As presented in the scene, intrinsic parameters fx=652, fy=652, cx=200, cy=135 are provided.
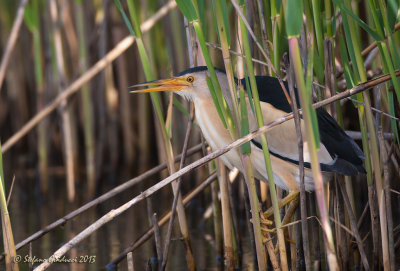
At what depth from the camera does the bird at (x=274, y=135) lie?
2.19 metres

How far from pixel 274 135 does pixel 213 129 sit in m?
0.22

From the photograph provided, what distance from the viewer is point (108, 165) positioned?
16.2 feet

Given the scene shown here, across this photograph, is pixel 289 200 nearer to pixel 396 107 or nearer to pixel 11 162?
pixel 396 107

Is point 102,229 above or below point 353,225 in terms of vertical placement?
below

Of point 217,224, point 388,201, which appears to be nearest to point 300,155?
point 388,201

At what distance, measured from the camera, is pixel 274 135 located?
2.32 m

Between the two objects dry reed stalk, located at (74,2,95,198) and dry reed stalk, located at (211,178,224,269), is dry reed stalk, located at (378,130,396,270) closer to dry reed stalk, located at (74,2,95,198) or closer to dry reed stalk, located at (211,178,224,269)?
dry reed stalk, located at (211,178,224,269)

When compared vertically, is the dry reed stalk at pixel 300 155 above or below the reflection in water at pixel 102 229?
above

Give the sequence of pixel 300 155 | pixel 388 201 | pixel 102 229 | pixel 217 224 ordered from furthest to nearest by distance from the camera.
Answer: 1. pixel 102 229
2. pixel 217 224
3. pixel 388 201
4. pixel 300 155

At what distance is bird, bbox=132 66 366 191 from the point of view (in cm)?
219

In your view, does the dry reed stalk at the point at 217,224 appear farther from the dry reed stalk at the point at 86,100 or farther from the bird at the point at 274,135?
the dry reed stalk at the point at 86,100

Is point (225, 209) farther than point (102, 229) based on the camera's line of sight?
No

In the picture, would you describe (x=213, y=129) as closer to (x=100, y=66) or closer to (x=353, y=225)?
(x=353, y=225)

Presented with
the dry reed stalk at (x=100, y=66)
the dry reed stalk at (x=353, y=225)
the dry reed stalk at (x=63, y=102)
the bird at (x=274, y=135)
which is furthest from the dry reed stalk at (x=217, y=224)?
the dry reed stalk at (x=63, y=102)
